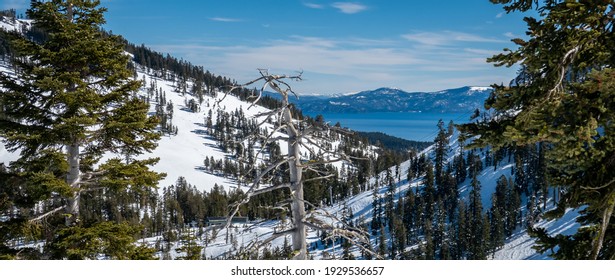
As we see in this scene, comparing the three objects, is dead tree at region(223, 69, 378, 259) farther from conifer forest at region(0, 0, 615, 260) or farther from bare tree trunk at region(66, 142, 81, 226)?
bare tree trunk at region(66, 142, 81, 226)

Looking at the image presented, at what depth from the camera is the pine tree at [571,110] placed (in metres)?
5.25

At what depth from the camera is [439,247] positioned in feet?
299

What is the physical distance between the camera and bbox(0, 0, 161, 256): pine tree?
31.0 ft

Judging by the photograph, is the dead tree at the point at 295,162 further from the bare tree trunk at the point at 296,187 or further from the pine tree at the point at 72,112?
the pine tree at the point at 72,112

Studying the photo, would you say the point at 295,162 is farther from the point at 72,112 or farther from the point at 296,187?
the point at 72,112

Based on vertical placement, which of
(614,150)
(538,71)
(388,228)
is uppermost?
(538,71)

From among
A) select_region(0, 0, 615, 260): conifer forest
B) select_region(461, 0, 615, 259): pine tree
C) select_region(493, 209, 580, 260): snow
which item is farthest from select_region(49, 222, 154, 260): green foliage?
select_region(493, 209, 580, 260): snow

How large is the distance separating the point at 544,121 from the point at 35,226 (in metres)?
11.3

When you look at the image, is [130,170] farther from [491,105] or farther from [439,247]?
[439,247]

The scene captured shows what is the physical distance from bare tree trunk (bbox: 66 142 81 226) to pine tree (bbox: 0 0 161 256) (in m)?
0.02

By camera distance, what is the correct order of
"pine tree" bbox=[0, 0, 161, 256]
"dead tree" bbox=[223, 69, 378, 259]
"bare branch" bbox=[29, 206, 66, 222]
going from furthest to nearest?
1. "bare branch" bbox=[29, 206, 66, 222]
2. "pine tree" bbox=[0, 0, 161, 256]
3. "dead tree" bbox=[223, 69, 378, 259]

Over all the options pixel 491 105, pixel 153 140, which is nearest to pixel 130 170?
pixel 153 140

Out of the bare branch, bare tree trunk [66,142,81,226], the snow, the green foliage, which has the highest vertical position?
bare tree trunk [66,142,81,226]

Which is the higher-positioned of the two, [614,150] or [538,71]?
[538,71]
